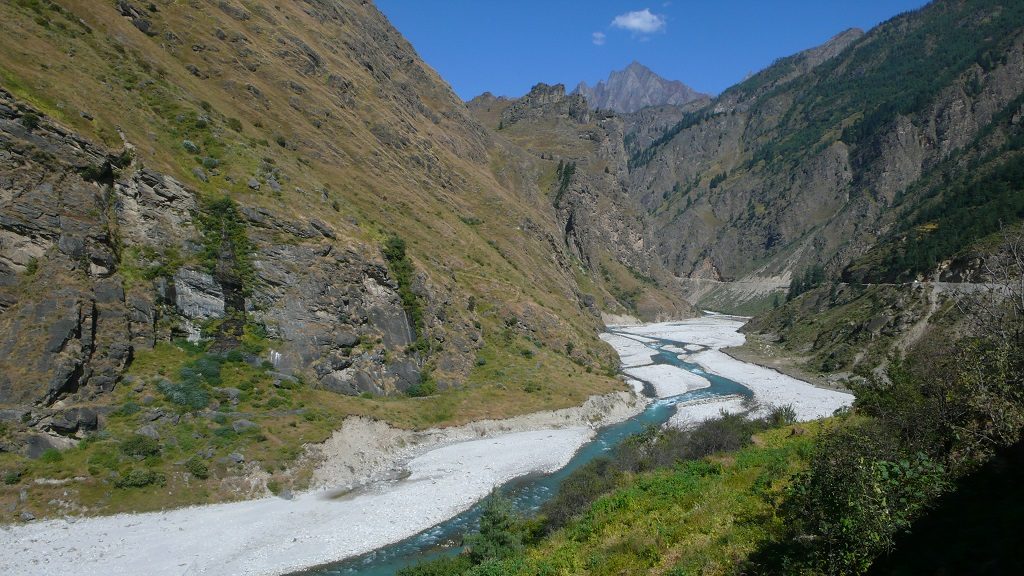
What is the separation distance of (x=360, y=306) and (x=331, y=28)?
84808 mm

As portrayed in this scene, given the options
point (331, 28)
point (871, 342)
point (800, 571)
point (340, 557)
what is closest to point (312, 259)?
point (340, 557)

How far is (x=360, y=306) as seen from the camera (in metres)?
50.2

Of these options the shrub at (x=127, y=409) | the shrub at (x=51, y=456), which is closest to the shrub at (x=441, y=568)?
the shrub at (x=51, y=456)

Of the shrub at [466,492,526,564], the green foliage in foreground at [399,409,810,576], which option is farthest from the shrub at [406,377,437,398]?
the shrub at [466,492,526,564]

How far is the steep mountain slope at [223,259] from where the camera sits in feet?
106

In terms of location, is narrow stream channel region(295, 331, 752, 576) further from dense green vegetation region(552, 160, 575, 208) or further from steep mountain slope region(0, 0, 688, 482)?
dense green vegetation region(552, 160, 575, 208)

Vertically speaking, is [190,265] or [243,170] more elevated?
[243,170]

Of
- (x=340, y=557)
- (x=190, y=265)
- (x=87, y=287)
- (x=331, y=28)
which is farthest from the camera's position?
(x=331, y=28)

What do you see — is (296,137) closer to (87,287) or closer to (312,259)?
(312,259)

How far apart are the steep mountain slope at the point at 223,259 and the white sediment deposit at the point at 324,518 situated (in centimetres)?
315

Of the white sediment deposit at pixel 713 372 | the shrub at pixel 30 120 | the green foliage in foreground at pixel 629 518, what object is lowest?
the white sediment deposit at pixel 713 372

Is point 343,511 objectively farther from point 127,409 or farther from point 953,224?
point 953,224

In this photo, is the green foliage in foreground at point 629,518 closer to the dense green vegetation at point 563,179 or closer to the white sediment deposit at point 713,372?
the white sediment deposit at point 713,372

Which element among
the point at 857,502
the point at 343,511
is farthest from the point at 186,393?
the point at 857,502
